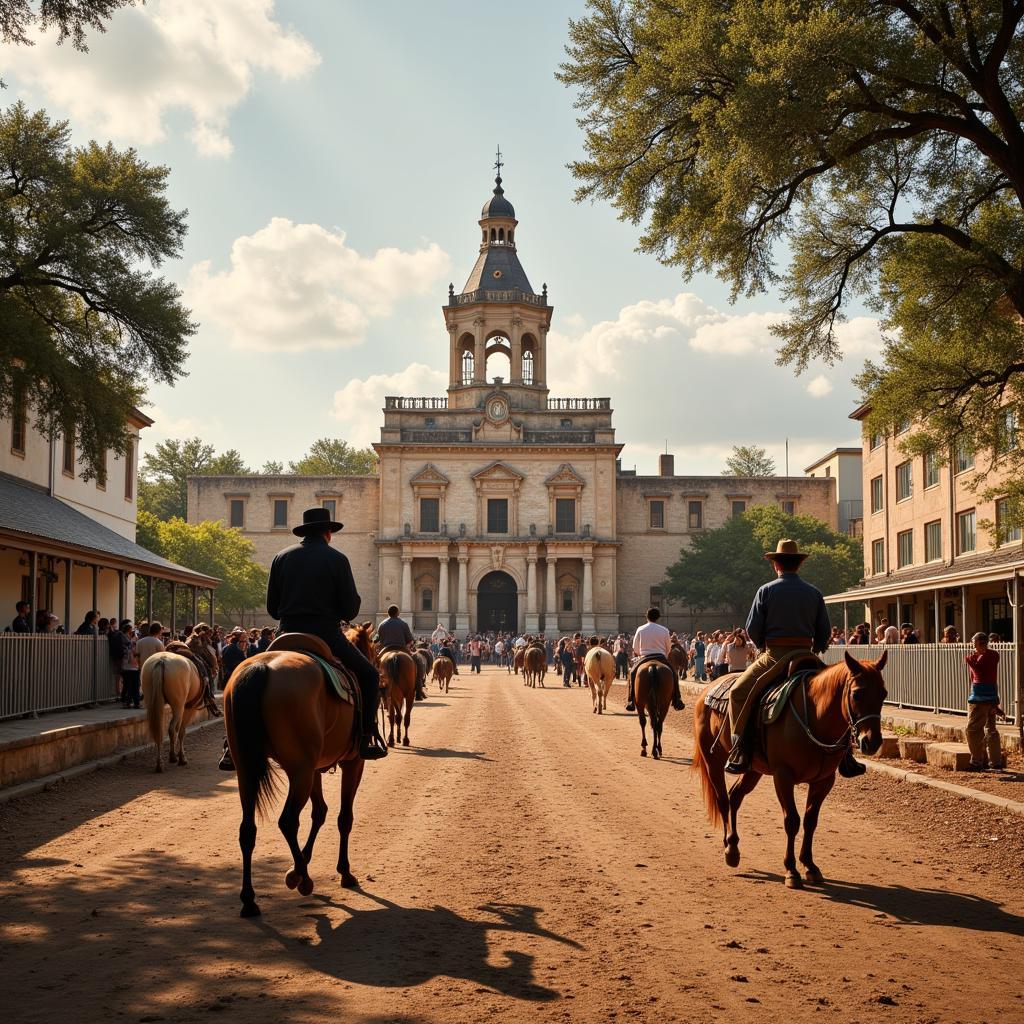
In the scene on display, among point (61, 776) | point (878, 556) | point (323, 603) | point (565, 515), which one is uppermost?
point (565, 515)

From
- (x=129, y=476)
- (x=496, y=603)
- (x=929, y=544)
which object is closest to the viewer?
(x=929, y=544)

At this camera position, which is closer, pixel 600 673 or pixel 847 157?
pixel 847 157

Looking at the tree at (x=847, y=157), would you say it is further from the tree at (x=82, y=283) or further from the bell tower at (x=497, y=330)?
the bell tower at (x=497, y=330)

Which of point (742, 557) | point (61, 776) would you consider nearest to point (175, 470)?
point (742, 557)

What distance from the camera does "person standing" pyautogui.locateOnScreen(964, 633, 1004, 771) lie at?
15.8 meters

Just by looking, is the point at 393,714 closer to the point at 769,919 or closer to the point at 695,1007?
the point at 769,919

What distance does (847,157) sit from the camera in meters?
17.3

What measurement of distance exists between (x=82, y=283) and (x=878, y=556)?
123 ft

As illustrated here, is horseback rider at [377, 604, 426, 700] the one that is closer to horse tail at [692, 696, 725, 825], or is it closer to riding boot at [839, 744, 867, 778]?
horse tail at [692, 696, 725, 825]

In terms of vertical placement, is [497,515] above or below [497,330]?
below

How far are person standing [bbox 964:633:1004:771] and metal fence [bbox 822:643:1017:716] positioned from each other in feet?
10.6

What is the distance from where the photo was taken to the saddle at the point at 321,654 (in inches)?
325

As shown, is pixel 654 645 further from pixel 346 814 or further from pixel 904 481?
pixel 904 481

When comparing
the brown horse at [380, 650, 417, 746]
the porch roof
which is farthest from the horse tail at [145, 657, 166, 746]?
the porch roof
